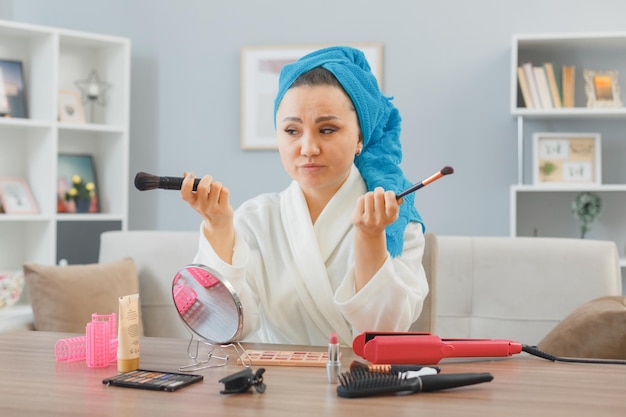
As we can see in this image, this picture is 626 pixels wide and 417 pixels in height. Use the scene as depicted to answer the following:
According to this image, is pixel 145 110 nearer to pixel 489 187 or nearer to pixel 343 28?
pixel 343 28

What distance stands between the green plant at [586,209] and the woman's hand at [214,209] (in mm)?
2384

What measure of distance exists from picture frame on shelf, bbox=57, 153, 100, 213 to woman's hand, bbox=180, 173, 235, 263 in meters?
2.47

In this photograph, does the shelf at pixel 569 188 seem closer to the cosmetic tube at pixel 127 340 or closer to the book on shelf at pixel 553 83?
the book on shelf at pixel 553 83

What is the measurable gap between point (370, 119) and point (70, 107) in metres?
2.58

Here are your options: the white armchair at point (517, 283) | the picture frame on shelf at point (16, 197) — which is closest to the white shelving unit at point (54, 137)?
the picture frame on shelf at point (16, 197)

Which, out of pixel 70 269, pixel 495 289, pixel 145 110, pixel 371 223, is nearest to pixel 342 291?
pixel 371 223

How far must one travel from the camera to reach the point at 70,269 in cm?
256

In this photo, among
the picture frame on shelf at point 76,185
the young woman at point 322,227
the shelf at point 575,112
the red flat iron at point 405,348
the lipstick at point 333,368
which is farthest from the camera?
the picture frame on shelf at point 76,185

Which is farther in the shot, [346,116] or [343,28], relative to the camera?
[343,28]

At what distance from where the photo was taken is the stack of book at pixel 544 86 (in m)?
3.37

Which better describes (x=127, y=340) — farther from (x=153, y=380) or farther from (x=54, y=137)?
(x=54, y=137)

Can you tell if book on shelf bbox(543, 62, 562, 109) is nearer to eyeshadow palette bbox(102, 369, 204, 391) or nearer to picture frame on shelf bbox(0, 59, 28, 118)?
picture frame on shelf bbox(0, 59, 28, 118)

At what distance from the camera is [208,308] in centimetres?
115

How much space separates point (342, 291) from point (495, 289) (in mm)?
1255
